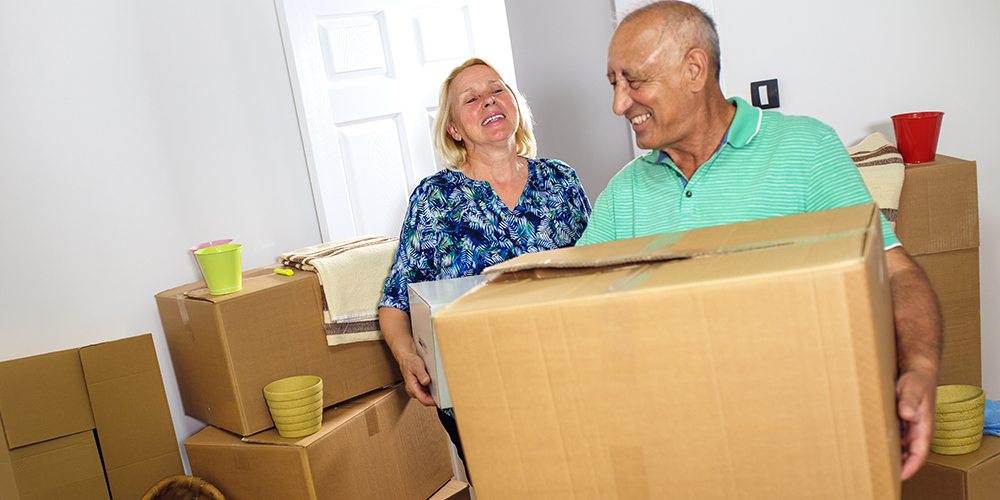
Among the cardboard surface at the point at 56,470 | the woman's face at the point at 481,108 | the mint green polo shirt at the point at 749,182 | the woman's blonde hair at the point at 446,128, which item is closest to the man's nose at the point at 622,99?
the mint green polo shirt at the point at 749,182

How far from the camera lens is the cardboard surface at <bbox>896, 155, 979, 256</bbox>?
5.08 feet

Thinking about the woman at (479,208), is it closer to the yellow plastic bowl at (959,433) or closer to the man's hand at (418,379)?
the man's hand at (418,379)

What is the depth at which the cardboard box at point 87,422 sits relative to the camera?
1.47 metres

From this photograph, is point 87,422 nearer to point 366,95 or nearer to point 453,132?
point 453,132

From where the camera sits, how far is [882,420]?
1.70ft

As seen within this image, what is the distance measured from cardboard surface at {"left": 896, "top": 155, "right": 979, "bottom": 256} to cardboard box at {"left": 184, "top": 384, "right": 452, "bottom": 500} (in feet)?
4.37

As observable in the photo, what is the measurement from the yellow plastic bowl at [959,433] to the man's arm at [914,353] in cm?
58

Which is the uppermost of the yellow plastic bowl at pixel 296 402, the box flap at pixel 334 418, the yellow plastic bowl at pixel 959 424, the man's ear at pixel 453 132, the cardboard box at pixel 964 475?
the man's ear at pixel 453 132

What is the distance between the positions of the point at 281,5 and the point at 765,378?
2.00 m

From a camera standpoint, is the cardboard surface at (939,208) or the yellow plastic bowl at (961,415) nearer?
the yellow plastic bowl at (961,415)

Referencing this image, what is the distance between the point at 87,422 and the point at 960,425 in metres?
1.83

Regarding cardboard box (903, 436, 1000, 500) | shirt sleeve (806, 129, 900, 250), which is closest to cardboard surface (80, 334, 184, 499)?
shirt sleeve (806, 129, 900, 250)

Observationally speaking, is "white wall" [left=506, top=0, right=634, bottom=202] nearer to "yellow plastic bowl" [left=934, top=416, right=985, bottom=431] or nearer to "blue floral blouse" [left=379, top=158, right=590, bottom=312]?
"blue floral blouse" [left=379, top=158, right=590, bottom=312]

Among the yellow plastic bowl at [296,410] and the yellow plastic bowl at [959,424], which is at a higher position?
the yellow plastic bowl at [296,410]
